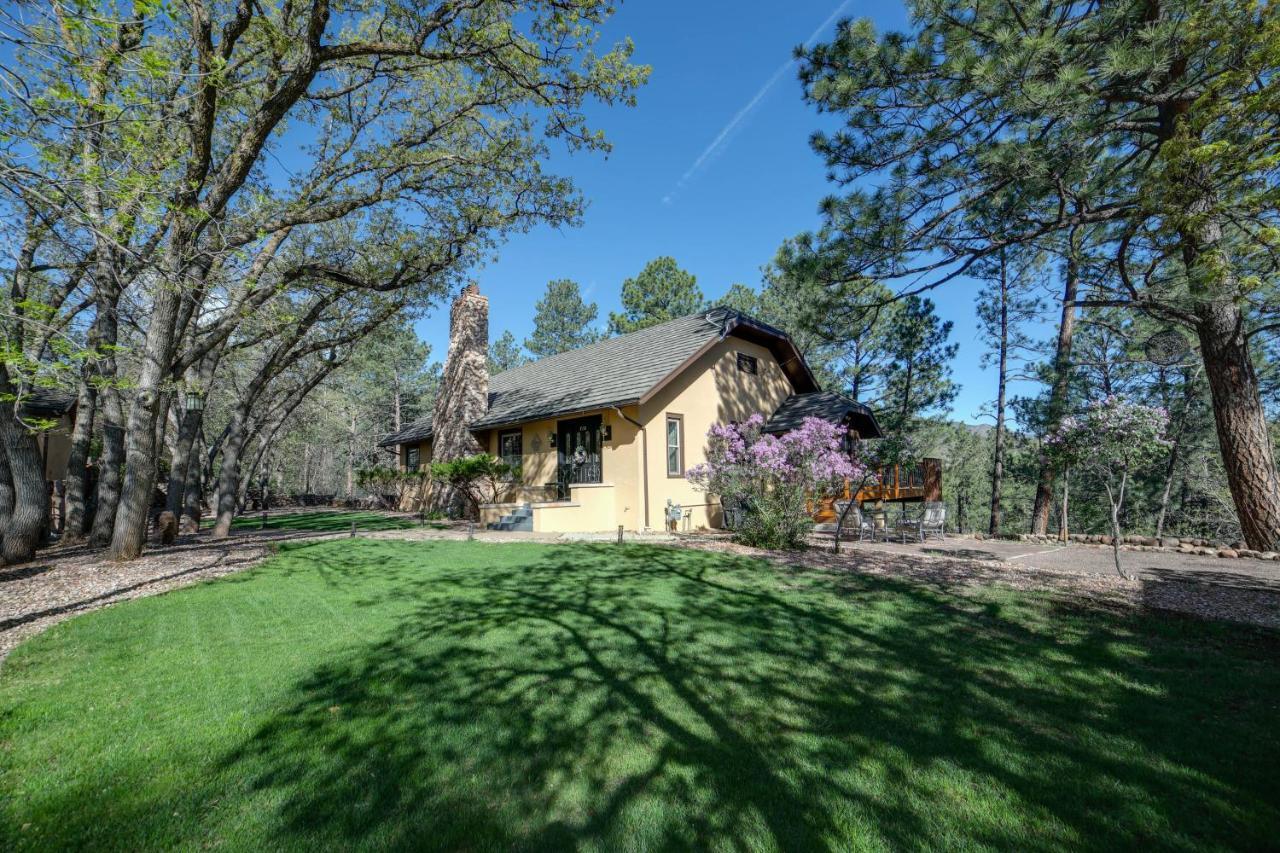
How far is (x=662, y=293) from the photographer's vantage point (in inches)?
1200

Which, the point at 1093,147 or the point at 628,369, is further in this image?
the point at 628,369

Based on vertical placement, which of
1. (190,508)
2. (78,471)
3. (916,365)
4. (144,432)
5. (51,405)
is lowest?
(190,508)

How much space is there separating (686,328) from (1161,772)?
45.1 ft

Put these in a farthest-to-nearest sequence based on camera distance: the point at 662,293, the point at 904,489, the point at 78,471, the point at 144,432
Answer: the point at 662,293 → the point at 904,489 → the point at 78,471 → the point at 144,432

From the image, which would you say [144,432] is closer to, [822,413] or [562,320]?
[822,413]

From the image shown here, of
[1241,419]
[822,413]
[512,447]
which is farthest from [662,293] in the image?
[1241,419]

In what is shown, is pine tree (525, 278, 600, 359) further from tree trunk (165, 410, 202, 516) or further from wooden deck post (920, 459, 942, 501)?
wooden deck post (920, 459, 942, 501)

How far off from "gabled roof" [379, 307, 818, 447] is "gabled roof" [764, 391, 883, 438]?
4.09 ft

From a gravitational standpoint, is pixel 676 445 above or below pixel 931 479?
above

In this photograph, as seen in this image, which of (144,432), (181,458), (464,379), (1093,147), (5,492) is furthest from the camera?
(464,379)

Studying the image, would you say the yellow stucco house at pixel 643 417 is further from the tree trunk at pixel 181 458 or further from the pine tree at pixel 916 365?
the pine tree at pixel 916 365

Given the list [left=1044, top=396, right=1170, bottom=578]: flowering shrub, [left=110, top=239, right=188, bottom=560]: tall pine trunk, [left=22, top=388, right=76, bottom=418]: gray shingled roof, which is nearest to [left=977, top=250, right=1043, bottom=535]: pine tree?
[left=1044, top=396, right=1170, bottom=578]: flowering shrub

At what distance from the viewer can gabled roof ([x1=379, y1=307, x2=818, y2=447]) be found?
1289 cm

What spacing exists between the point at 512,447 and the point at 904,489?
11995 mm
